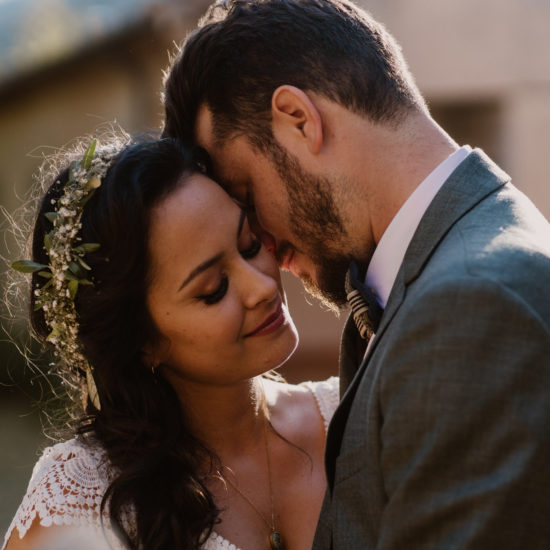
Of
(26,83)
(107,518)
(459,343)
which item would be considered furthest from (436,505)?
(26,83)

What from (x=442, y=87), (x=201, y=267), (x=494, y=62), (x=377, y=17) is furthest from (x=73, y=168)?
(x=494, y=62)

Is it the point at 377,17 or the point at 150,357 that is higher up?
the point at 377,17

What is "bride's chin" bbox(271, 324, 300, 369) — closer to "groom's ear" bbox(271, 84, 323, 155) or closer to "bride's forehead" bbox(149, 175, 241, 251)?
"bride's forehead" bbox(149, 175, 241, 251)

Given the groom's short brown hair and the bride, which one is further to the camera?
the bride

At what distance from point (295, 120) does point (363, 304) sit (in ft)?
2.12

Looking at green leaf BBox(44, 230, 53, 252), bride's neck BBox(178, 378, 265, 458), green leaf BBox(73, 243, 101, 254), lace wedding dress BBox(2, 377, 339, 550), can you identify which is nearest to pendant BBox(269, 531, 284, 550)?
lace wedding dress BBox(2, 377, 339, 550)

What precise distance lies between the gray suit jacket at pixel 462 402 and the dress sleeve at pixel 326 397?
1.21m

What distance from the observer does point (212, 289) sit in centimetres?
277

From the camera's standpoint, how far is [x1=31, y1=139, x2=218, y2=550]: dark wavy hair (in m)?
2.71

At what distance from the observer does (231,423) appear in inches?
123

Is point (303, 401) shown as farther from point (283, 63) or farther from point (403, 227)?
point (283, 63)

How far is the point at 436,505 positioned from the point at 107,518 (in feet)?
4.43

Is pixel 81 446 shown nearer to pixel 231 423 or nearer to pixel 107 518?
pixel 107 518

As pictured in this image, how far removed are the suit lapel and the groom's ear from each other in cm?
49
